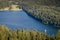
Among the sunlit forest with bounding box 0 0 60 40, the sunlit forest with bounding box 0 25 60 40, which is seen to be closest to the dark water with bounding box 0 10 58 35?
the sunlit forest with bounding box 0 0 60 40

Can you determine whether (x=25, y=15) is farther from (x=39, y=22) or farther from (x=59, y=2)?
(x=59, y=2)

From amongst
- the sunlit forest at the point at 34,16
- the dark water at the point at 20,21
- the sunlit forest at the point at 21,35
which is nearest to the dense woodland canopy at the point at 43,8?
Result: the sunlit forest at the point at 34,16

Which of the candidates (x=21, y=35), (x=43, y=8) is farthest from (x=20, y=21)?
(x=43, y=8)

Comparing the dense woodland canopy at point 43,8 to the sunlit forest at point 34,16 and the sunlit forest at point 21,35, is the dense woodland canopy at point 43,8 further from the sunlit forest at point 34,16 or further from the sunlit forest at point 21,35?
the sunlit forest at point 21,35

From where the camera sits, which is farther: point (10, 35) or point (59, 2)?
point (59, 2)

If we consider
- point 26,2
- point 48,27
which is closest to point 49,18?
point 48,27

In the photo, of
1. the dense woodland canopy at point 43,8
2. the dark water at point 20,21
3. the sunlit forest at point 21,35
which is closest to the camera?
the sunlit forest at point 21,35
